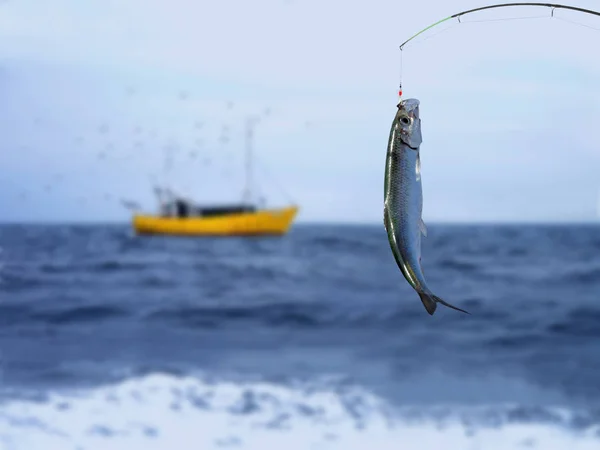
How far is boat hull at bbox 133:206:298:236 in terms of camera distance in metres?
55.3

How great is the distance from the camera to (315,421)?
1497 centimetres

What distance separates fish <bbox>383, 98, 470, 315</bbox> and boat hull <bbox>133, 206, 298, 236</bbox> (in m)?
52.2

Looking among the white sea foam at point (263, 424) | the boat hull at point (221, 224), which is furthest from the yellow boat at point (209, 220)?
the white sea foam at point (263, 424)

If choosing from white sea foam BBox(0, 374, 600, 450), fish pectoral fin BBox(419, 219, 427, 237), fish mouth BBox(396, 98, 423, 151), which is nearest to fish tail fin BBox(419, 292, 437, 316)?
fish pectoral fin BBox(419, 219, 427, 237)

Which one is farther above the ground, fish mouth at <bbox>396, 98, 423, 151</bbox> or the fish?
fish mouth at <bbox>396, 98, 423, 151</bbox>

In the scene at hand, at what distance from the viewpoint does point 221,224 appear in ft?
182

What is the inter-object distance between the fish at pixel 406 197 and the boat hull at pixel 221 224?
52.2 metres

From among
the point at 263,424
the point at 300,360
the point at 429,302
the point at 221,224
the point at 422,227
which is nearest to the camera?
the point at 429,302

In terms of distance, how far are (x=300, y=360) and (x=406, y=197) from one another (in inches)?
700

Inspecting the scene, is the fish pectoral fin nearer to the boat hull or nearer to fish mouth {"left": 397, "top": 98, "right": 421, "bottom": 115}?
fish mouth {"left": 397, "top": 98, "right": 421, "bottom": 115}

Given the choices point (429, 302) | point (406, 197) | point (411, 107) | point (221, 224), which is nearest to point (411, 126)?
point (411, 107)

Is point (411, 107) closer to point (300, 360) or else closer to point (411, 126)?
point (411, 126)

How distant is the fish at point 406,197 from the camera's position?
1.74m

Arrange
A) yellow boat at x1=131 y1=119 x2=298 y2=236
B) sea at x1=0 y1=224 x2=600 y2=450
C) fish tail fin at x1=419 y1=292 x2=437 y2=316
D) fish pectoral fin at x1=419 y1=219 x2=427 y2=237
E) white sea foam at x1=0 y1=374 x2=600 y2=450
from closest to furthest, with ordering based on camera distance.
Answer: fish tail fin at x1=419 y1=292 x2=437 y2=316, fish pectoral fin at x1=419 y1=219 x2=427 y2=237, white sea foam at x1=0 y1=374 x2=600 y2=450, sea at x1=0 y1=224 x2=600 y2=450, yellow boat at x1=131 y1=119 x2=298 y2=236
